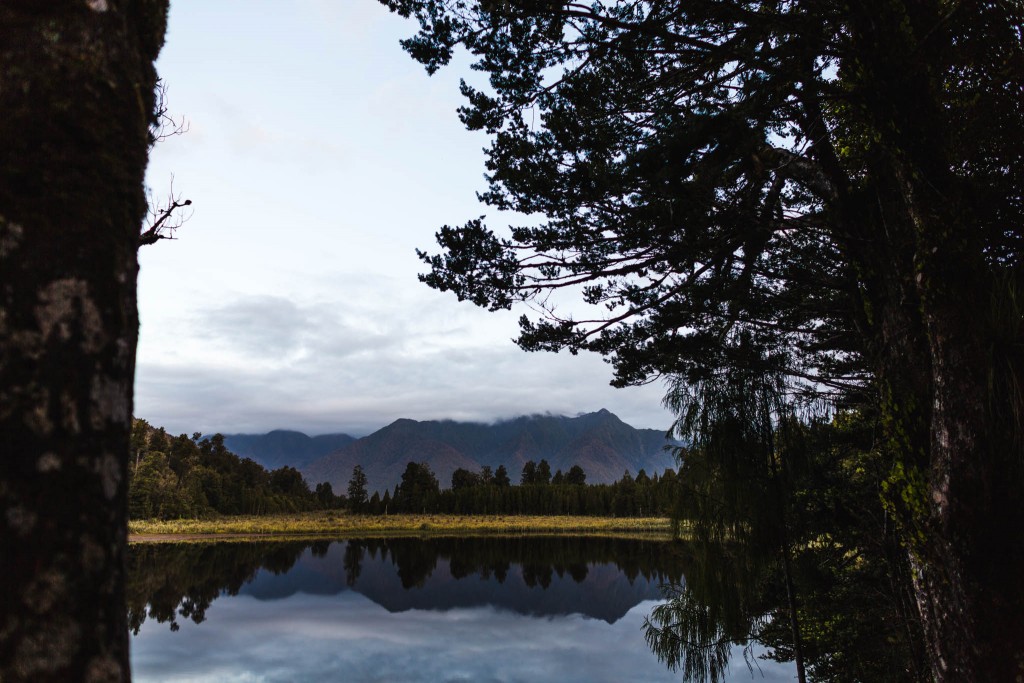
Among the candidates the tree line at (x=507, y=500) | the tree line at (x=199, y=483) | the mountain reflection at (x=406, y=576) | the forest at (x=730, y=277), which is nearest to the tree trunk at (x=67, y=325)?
the forest at (x=730, y=277)

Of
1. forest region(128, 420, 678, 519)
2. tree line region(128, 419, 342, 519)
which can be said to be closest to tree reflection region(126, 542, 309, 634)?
tree line region(128, 419, 342, 519)

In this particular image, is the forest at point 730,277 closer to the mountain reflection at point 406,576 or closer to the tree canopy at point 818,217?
the tree canopy at point 818,217

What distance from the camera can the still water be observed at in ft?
46.2

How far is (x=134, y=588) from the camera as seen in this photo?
70.7 ft

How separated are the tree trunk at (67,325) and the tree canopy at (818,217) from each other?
180 inches

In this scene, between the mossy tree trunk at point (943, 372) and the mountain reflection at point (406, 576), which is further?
the mountain reflection at point (406, 576)

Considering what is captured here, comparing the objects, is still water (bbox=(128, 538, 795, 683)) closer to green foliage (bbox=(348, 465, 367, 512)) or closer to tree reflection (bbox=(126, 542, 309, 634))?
tree reflection (bbox=(126, 542, 309, 634))

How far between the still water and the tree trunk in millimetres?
7703

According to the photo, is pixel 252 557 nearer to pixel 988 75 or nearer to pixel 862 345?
pixel 862 345

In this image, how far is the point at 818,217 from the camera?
578 centimetres

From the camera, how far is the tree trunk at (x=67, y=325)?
3.69 feet

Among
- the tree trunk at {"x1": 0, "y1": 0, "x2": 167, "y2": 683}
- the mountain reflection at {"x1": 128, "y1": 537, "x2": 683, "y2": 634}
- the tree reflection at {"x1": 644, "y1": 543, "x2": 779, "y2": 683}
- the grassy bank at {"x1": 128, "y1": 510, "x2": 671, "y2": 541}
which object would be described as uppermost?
the tree trunk at {"x1": 0, "y1": 0, "x2": 167, "y2": 683}

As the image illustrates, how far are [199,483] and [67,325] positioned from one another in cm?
7959

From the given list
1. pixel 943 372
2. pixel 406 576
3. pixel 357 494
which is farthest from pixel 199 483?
pixel 943 372
